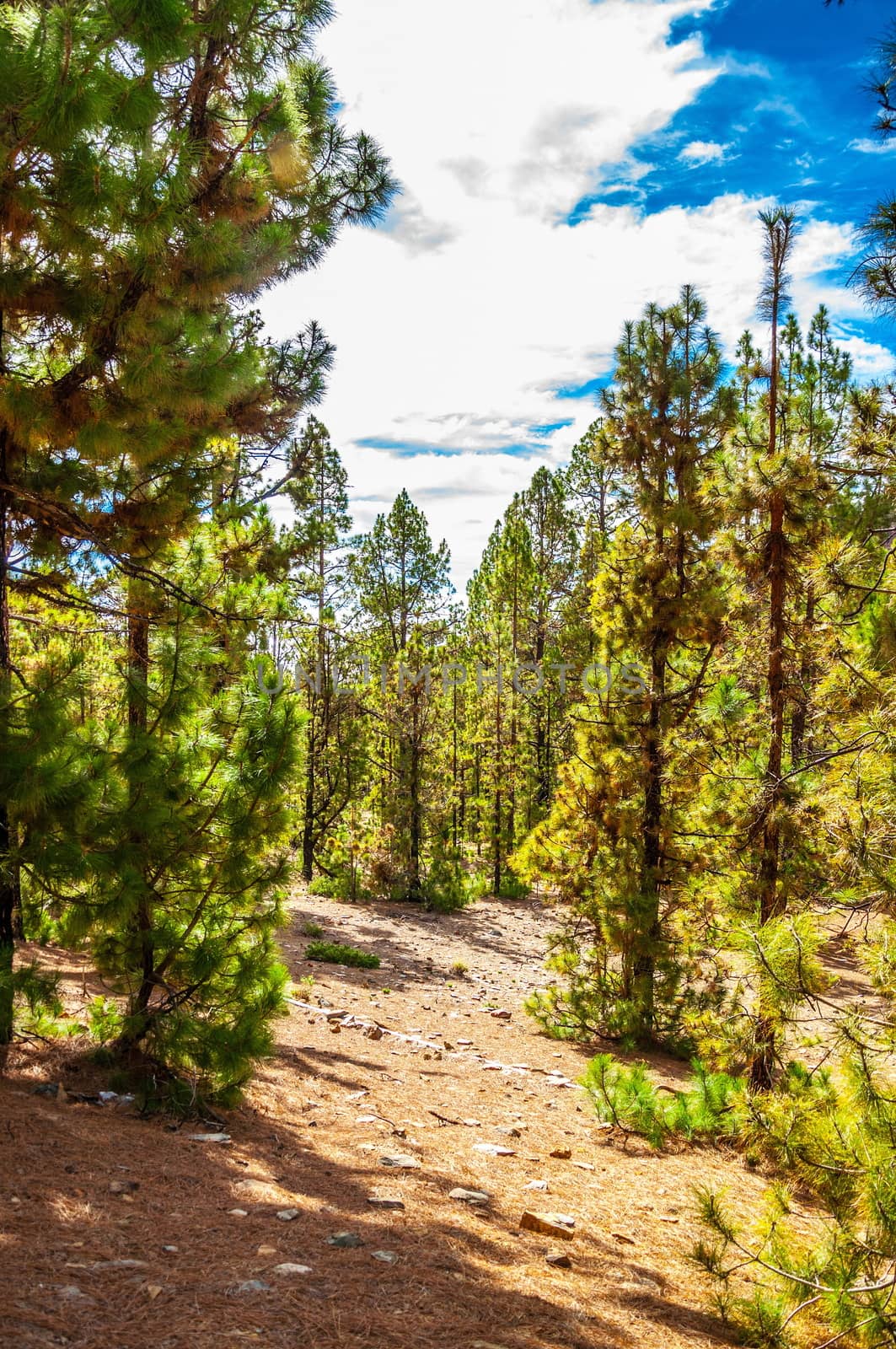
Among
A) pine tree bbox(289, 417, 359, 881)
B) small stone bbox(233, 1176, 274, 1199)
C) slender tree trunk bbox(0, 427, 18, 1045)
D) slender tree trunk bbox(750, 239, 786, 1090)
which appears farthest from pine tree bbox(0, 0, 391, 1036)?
pine tree bbox(289, 417, 359, 881)

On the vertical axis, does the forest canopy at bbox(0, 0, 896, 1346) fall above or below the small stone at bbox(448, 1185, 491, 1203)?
above

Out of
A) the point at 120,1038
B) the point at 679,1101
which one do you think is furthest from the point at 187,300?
the point at 679,1101

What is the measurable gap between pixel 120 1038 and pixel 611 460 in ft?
27.6

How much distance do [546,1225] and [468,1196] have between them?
1.56 feet

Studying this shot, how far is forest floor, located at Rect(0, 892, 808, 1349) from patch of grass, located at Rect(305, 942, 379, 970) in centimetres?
518

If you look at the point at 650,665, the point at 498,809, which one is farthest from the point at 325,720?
the point at 650,665

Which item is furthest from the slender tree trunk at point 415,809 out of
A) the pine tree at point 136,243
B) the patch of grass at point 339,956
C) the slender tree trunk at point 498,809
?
the pine tree at point 136,243

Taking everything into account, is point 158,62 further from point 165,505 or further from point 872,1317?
point 872,1317

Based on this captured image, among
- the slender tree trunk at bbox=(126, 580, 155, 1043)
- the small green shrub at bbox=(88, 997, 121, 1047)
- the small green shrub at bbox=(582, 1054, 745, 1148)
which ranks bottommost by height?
the small green shrub at bbox=(582, 1054, 745, 1148)

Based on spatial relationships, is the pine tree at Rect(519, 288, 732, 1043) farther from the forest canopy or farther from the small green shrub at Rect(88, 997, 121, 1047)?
the small green shrub at Rect(88, 997, 121, 1047)

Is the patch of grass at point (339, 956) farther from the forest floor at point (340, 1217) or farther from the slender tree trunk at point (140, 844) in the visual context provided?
the slender tree trunk at point (140, 844)

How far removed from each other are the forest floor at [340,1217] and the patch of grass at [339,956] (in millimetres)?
5184

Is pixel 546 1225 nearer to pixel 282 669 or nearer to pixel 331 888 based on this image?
→ pixel 282 669

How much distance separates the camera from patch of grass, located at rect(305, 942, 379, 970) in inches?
499
